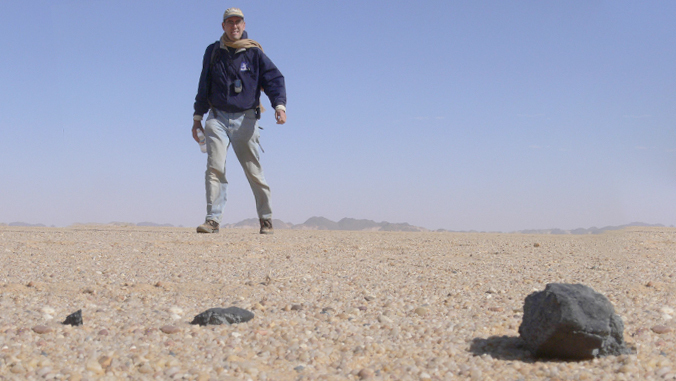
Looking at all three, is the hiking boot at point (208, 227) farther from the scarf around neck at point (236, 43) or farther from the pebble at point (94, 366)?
the pebble at point (94, 366)

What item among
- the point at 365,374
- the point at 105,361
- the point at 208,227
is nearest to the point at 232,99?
the point at 208,227

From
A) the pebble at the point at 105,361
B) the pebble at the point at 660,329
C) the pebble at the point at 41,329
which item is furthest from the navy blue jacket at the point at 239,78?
the pebble at the point at 660,329

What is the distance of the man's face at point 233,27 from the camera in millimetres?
5516

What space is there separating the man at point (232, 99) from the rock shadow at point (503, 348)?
3.93 meters

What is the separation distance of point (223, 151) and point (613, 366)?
440 centimetres

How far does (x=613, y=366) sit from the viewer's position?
5.45 feet

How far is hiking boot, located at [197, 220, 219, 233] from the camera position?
544 cm

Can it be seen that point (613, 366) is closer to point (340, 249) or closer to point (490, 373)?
point (490, 373)

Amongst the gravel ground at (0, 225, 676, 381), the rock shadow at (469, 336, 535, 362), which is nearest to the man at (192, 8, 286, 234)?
the gravel ground at (0, 225, 676, 381)

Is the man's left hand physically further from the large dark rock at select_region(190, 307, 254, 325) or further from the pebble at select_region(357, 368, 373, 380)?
the pebble at select_region(357, 368, 373, 380)

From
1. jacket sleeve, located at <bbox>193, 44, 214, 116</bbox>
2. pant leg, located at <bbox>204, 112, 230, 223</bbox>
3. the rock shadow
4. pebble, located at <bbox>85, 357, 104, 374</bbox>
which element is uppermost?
jacket sleeve, located at <bbox>193, 44, 214, 116</bbox>

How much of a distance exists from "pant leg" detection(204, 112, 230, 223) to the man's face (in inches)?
30.7

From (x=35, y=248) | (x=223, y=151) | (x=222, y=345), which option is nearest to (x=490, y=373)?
(x=222, y=345)

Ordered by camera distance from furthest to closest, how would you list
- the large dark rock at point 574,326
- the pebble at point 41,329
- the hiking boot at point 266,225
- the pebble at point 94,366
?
the hiking boot at point 266,225 → the pebble at point 41,329 → the large dark rock at point 574,326 → the pebble at point 94,366
